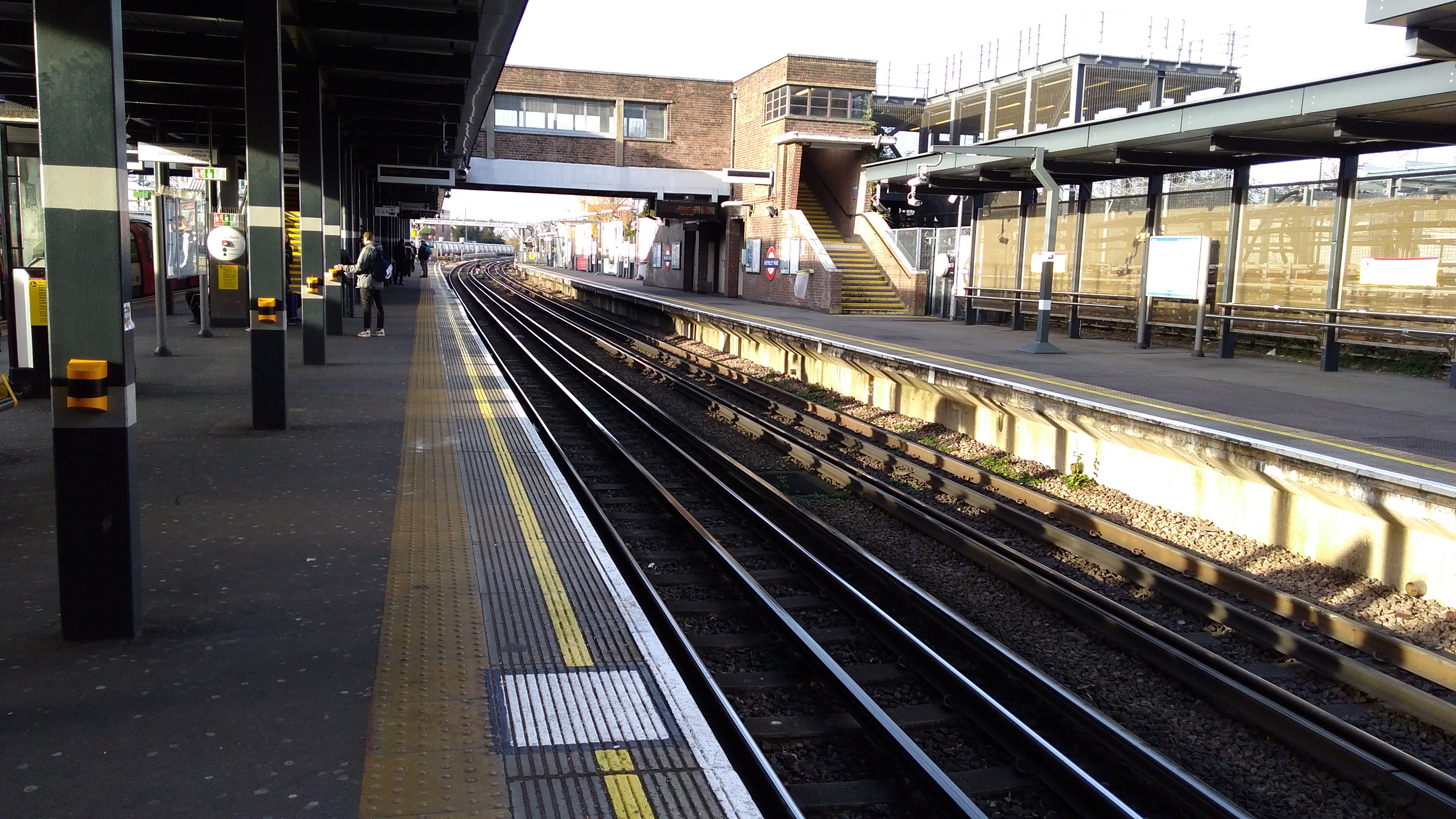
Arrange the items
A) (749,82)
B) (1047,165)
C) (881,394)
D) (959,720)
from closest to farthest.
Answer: (959,720)
(881,394)
(1047,165)
(749,82)

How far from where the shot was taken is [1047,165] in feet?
58.6

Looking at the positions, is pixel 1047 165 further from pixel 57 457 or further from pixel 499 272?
pixel 499 272

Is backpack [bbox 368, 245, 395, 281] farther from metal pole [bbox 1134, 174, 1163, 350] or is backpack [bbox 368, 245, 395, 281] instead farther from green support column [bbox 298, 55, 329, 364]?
metal pole [bbox 1134, 174, 1163, 350]

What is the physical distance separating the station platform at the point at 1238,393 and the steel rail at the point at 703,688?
4.70 metres

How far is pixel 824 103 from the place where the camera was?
1275 inches

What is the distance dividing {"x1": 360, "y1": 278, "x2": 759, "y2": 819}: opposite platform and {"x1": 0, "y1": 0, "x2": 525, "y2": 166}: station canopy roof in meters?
6.95

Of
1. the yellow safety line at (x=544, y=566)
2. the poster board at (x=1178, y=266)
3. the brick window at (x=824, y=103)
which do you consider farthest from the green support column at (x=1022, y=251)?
the yellow safety line at (x=544, y=566)

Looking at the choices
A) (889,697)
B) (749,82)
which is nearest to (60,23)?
(889,697)

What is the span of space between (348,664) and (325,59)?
1339cm

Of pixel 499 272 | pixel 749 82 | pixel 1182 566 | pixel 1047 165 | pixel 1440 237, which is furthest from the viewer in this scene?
pixel 499 272

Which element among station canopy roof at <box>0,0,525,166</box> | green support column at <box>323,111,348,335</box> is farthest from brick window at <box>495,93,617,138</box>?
green support column at <box>323,111,348,335</box>

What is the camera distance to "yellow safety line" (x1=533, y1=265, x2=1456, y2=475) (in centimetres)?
799

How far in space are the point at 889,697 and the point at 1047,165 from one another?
14274mm

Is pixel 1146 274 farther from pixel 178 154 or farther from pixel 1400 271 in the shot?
pixel 178 154
